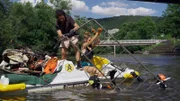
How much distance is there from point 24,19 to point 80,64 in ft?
165

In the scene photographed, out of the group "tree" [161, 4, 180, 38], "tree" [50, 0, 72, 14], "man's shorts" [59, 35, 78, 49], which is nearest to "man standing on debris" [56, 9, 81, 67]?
"man's shorts" [59, 35, 78, 49]

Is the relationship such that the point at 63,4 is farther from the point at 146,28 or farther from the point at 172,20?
the point at 146,28

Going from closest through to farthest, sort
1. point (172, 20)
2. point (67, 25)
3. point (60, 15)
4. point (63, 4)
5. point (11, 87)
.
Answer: point (11, 87), point (60, 15), point (67, 25), point (63, 4), point (172, 20)

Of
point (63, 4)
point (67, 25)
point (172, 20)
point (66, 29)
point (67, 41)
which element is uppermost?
point (63, 4)

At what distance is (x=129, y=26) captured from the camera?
14588 centimetres

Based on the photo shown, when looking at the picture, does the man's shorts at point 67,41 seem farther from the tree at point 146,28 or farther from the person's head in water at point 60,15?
the tree at point 146,28

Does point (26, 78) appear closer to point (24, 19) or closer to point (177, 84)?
point (177, 84)

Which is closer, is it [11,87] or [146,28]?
[11,87]

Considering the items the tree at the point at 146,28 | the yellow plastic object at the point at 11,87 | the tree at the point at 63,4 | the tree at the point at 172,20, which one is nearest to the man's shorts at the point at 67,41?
the yellow plastic object at the point at 11,87

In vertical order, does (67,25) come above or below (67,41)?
above

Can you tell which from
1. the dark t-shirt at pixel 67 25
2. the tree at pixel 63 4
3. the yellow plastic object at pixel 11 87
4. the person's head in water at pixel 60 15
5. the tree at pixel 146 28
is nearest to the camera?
the yellow plastic object at pixel 11 87

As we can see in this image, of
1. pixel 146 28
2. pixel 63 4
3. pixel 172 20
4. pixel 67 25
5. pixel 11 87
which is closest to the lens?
pixel 11 87

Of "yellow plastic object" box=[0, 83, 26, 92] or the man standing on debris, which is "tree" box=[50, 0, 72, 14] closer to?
the man standing on debris

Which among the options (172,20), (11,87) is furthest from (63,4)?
(11,87)
